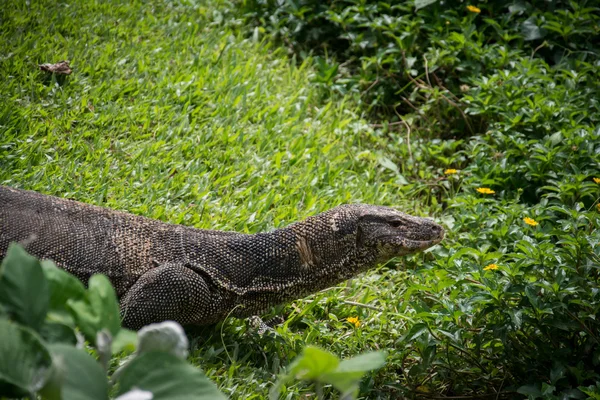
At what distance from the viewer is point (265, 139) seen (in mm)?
5359

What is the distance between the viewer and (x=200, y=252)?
364cm

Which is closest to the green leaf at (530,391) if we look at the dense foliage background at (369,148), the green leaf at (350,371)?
the dense foliage background at (369,148)

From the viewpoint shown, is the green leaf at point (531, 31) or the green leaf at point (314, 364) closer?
the green leaf at point (314, 364)

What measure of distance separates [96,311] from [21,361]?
0.17 metres

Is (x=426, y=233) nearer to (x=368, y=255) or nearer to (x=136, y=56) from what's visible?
(x=368, y=255)

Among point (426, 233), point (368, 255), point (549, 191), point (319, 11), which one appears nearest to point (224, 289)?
point (368, 255)

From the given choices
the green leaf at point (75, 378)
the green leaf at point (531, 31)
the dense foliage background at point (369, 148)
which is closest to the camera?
the green leaf at point (75, 378)

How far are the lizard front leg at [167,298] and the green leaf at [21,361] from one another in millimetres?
2217

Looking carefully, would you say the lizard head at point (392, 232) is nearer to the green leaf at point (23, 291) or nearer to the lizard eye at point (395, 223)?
the lizard eye at point (395, 223)

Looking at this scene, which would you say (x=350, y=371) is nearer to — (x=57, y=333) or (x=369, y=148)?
(x=57, y=333)

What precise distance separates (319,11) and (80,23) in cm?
220

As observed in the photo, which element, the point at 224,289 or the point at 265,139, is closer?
the point at 224,289

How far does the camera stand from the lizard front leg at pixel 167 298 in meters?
3.39

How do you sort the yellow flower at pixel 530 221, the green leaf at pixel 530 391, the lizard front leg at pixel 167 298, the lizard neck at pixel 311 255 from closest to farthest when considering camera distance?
the green leaf at pixel 530 391
the lizard front leg at pixel 167 298
the lizard neck at pixel 311 255
the yellow flower at pixel 530 221
